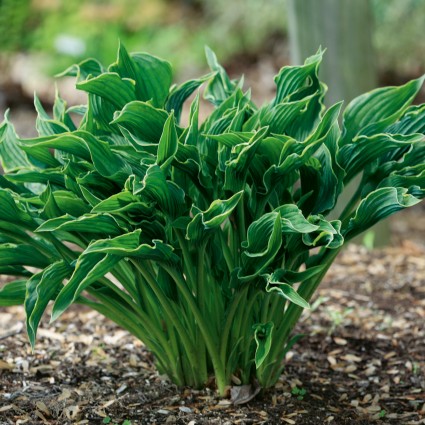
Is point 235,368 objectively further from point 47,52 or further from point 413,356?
point 47,52

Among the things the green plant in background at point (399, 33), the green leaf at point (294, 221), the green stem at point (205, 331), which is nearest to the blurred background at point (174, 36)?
the green plant in background at point (399, 33)

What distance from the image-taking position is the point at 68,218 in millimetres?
2154

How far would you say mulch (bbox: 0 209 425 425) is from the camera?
249 cm

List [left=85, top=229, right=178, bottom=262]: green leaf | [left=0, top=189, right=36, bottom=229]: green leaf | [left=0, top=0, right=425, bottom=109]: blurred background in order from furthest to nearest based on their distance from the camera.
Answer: [left=0, top=0, right=425, bottom=109]: blurred background → [left=0, top=189, right=36, bottom=229]: green leaf → [left=85, top=229, right=178, bottom=262]: green leaf

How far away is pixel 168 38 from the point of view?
9.64m

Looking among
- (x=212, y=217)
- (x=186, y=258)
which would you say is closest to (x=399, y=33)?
(x=186, y=258)

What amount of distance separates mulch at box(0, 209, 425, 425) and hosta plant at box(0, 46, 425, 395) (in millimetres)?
134

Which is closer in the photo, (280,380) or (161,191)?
(161,191)

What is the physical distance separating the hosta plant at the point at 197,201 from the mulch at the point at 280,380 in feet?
0.44

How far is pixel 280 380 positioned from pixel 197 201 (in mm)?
834

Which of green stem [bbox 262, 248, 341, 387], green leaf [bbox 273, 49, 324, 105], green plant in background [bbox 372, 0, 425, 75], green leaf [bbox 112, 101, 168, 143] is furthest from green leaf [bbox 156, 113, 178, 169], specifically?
green plant in background [bbox 372, 0, 425, 75]

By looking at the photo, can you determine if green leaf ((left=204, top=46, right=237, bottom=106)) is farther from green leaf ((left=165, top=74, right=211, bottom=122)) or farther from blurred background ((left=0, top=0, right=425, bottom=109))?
blurred background ((left=0, top=0, right=425, bottom=109))

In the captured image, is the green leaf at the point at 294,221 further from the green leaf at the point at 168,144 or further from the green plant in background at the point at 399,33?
the green plant in background at the point at 399,33

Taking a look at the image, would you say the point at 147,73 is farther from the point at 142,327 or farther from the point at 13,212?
the point at 142,327
